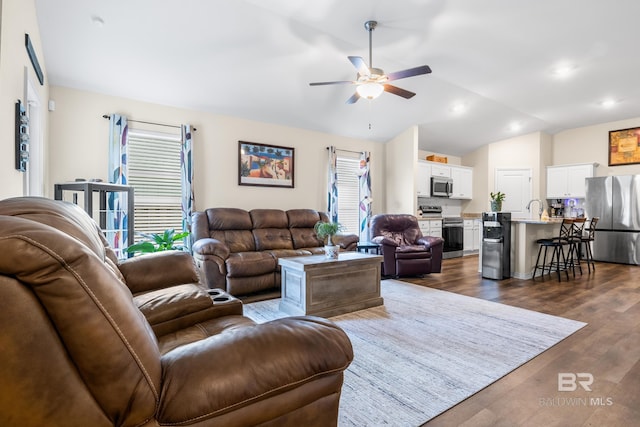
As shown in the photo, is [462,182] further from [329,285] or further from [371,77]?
[329,285]

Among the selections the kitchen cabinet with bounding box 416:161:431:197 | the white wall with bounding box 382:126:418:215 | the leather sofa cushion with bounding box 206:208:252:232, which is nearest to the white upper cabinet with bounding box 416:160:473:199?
the kitchen cabinet with bounding box 416:161:431:197

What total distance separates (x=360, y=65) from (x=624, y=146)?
6.93 metres

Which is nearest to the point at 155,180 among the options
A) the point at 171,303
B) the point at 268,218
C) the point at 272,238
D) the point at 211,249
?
the point at 211,249

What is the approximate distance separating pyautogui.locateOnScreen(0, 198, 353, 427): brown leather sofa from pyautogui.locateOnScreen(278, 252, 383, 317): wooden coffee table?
6.61 feet

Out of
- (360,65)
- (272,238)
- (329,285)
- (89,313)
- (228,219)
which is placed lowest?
(329,285)

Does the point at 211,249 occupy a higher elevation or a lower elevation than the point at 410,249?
higher

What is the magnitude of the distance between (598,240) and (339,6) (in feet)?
23.2

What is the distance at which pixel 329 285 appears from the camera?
10.6 ft

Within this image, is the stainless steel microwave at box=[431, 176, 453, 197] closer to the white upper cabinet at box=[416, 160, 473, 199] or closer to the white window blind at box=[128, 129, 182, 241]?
the white upper cabinet at box=[416, 160, 473, 199]

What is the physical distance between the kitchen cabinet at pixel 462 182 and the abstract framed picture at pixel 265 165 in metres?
4.24

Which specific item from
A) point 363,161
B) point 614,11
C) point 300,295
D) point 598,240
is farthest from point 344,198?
point 598,240

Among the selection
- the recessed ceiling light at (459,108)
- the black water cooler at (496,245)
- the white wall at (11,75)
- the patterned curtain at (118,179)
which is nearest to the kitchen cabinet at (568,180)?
the recessed ceiling light at (459,108)

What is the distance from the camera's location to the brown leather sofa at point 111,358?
2.11 feet

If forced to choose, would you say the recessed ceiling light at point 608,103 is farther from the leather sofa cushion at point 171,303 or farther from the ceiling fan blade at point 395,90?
the leather sofa cushion at point 171,303
